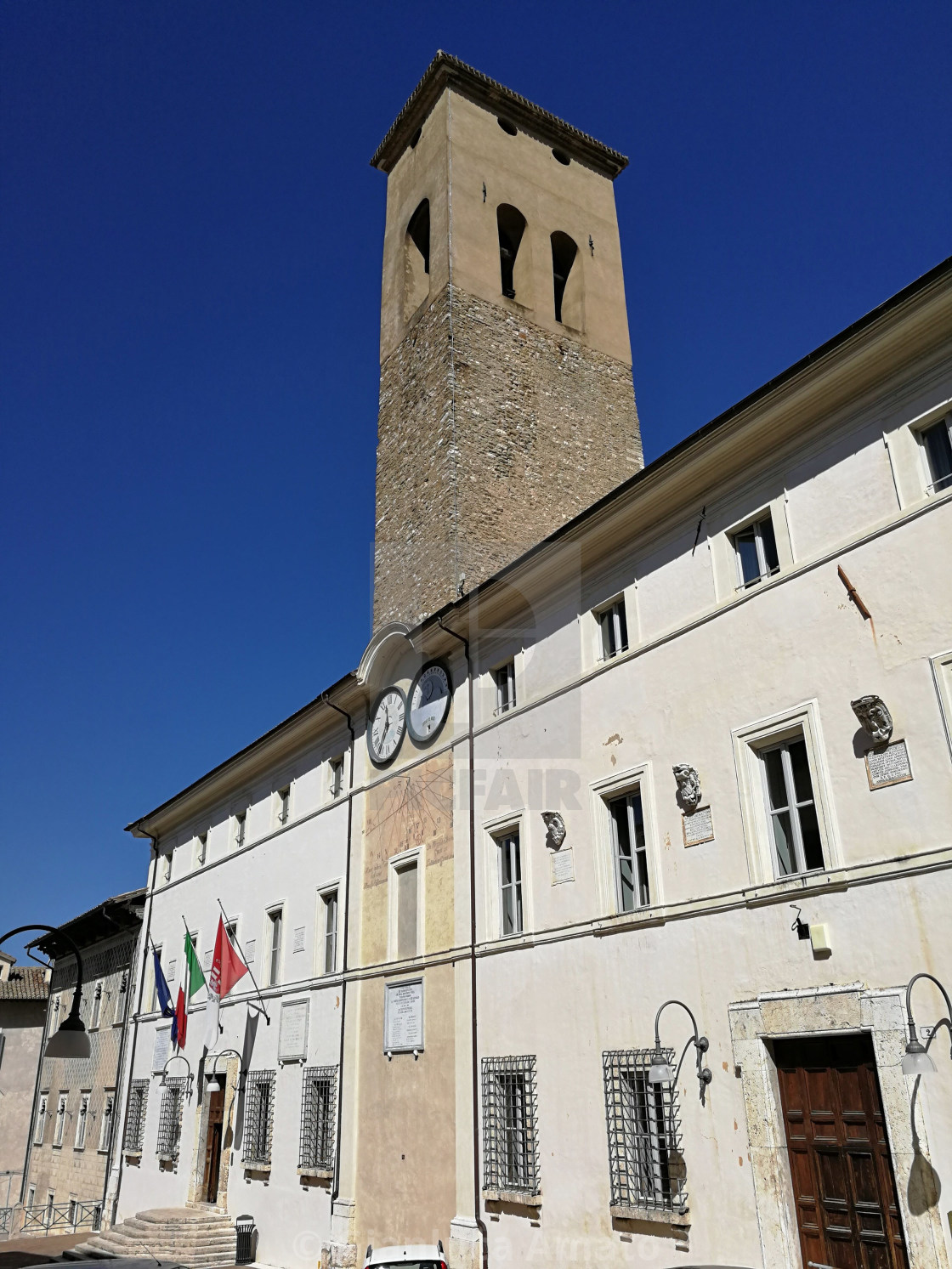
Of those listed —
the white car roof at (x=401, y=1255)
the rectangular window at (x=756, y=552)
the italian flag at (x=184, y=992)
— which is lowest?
the white car roof at (x=401, y=1255)

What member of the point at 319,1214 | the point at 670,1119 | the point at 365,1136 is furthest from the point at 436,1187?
the point at 670,1119

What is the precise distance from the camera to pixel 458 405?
20.9 m

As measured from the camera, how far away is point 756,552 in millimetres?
11438

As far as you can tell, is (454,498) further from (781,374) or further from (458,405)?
(781,374)

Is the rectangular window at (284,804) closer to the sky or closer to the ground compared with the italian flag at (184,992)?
closer to the sky

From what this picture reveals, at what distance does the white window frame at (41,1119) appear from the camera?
30562 millimetres

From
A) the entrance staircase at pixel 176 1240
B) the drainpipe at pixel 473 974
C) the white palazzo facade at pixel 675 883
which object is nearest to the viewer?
the white palazzo facade at pixel 675 883

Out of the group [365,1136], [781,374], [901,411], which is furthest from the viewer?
[365,1136]

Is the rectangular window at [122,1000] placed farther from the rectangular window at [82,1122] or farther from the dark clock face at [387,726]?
the dark clock face at [387,726]

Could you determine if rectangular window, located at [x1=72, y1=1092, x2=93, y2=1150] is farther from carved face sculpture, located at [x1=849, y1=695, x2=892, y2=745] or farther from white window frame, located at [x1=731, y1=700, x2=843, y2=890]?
carved face sculpture, located at [x1=849, y1=695, x2=892, y2=745]

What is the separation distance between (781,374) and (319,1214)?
14.2 m

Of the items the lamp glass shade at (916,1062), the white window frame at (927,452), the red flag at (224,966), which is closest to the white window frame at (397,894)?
the red flag at (224,966)

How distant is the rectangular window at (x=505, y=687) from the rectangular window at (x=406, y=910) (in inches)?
118

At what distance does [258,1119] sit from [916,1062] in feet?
46.2
